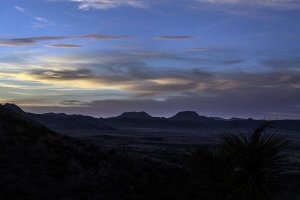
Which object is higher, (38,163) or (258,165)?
(258,165)

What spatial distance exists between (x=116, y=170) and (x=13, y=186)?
11093 mm

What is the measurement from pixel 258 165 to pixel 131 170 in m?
23.6

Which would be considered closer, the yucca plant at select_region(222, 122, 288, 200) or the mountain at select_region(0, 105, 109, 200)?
the yucca plant at select_region(222, 122, 288, 200)

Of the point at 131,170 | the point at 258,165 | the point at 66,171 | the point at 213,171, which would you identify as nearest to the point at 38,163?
the point at 66,171

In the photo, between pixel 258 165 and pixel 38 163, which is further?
pixel 38 163

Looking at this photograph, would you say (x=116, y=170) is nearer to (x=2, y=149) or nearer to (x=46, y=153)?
(x=46, y=153)

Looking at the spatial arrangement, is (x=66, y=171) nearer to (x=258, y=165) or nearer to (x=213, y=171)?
(x=213, y=171)

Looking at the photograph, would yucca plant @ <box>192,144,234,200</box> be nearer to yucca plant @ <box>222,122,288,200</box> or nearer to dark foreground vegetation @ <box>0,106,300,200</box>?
dark foreground vegetation @ <box>0,106,300,200</box>

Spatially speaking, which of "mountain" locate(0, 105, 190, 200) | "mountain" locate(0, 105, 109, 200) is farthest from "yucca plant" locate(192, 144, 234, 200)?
"mountain" locate(0, 105, 109, 200)

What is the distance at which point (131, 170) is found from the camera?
126 ft

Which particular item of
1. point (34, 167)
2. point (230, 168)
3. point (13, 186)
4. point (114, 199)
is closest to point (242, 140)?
point (230, 168)

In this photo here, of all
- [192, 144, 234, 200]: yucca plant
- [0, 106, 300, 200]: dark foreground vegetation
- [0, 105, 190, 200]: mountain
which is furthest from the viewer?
[0, 105, 190, 200]: mountain

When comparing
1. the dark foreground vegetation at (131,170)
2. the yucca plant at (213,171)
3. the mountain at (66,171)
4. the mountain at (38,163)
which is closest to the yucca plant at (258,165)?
the dark foreground vegetation at (131,170)

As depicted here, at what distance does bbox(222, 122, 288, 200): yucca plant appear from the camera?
1566cm
